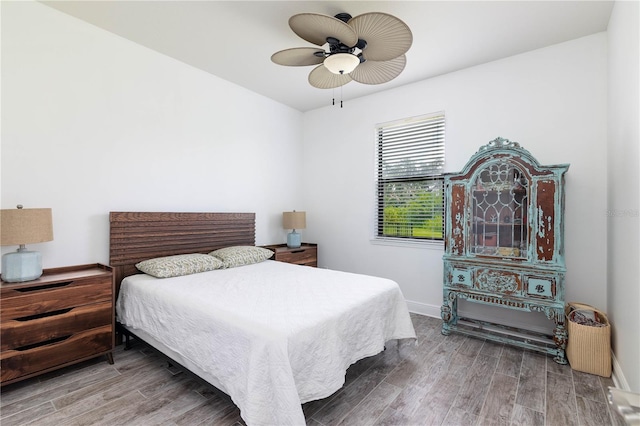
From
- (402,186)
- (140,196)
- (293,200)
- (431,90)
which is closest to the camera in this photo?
(140,196)

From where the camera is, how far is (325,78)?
8.62 ft

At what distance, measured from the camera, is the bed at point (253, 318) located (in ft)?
4.93

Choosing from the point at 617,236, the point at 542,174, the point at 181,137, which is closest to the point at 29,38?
the point at 181,137

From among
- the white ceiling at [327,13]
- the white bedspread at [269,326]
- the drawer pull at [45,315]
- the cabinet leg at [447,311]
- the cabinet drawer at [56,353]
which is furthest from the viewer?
the cabinet leg at [447,311]

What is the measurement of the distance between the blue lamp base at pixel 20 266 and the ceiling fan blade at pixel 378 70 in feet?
9.24

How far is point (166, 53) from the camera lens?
3.07 m

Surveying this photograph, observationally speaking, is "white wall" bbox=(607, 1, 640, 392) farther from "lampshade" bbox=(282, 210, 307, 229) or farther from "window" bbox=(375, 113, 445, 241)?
"lampshade" bbox=(282, 210, 307, 229)

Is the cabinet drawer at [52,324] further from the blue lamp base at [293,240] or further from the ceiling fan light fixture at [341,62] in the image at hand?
the ceiling fan light fixture at [341,62]

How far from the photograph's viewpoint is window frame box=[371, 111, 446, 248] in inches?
139

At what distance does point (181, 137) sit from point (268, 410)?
2.84 meters

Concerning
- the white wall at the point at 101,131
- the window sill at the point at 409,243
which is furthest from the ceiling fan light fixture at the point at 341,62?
the window sill at the point at 409,243

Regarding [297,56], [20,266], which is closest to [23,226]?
[20,266]

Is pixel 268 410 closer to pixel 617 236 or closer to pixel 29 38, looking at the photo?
pixel 617 236

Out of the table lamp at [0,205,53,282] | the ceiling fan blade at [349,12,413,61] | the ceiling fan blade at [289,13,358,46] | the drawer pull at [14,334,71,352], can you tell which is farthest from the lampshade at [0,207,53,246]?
the ceiling fan blade at [349,12,413,61]
